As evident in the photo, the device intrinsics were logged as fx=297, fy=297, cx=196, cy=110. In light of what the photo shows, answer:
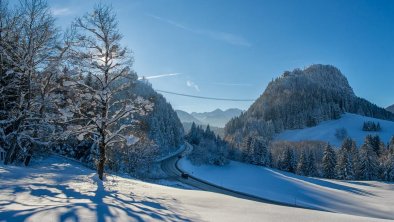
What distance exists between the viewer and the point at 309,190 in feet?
186

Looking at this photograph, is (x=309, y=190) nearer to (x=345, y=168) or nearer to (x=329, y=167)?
(x=345, y=168)

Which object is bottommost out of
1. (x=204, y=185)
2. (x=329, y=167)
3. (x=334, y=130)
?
(x=204, y=185)

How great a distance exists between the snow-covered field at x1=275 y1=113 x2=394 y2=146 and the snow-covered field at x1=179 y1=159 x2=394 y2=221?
A: 91.5 m

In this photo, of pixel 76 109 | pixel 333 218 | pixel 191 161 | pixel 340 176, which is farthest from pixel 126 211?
pixel 340 176

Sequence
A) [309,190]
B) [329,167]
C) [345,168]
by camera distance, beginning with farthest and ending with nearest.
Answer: [329,167]
[345,168]
[309,190]

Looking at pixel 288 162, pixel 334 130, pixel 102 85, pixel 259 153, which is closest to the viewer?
pixel 102 85

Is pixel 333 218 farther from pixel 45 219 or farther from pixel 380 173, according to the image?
pixel 380 173

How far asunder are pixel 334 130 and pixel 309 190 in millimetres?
122003

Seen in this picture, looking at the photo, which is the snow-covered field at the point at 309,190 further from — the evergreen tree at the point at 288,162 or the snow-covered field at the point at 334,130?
the snow-covered field at the point at 334,130

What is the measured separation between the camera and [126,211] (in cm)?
705

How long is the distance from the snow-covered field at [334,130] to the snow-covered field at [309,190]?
3601 inches

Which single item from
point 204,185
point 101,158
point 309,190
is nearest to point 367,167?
point 309,190

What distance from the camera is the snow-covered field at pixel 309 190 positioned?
45656mm

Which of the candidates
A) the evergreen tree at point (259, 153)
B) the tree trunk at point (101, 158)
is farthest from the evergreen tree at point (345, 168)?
the tree trunk at point (101, 158)
